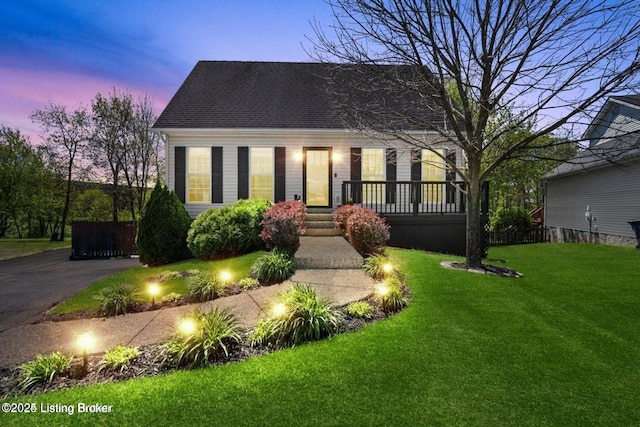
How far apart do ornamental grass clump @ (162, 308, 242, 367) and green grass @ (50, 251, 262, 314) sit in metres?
2.48

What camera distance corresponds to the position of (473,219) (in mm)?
6508

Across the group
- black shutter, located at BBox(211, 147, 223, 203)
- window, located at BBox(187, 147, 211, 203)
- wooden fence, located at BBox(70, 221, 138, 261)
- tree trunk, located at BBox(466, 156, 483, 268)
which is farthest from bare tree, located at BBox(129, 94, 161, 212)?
tree trunk, located at BBox(466, 156, 483, 268)

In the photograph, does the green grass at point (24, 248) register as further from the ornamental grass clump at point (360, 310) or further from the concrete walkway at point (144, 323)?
the ornamental grass clump at point (360, 310)

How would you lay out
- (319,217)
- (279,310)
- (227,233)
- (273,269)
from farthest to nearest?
(319,217)
(227,233)
(273,269)
(279,310)

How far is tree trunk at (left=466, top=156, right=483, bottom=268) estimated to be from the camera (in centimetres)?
639

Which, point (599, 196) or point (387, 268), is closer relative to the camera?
point (387, 268)

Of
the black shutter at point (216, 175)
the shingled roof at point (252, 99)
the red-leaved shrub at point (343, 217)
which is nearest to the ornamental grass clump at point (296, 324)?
the red-leaved shrub at point (343, 217)

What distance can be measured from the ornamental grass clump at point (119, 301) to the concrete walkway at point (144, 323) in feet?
0.80

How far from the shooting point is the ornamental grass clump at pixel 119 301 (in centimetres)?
442

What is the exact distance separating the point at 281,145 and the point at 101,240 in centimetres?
797

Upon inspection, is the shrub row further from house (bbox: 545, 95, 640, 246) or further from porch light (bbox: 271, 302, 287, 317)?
house (bbox: 545, 95, 640, 246)

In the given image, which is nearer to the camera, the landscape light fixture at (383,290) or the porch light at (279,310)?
the porch light at (279,310)

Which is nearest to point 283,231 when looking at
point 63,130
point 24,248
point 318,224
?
point 318,224

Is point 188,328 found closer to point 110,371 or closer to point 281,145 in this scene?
point 110,371
